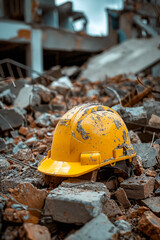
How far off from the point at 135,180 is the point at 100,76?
22.5 ft

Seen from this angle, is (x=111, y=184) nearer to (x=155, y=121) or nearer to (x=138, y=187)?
(x=138, y=187)

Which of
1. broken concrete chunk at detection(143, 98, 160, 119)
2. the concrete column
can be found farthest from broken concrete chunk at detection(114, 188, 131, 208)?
the concrete column

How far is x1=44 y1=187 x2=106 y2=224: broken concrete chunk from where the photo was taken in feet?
5.77

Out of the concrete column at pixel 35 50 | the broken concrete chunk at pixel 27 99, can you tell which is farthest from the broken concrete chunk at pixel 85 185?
the concrete column at pixel 35 50

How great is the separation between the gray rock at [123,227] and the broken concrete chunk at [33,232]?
1.80 feet

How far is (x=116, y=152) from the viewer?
7.60ft

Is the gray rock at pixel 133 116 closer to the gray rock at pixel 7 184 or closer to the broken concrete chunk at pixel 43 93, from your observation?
the gray rock at pixel 7 184

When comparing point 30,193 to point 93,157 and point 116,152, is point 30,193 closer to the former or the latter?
point 93,157

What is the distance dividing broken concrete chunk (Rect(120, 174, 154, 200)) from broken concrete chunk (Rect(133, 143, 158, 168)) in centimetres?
42

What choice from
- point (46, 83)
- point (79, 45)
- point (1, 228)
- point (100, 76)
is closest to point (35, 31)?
point (79, 45)

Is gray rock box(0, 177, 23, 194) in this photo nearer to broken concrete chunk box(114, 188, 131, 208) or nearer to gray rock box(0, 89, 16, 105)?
broken concrete chunk box(114, 188, 131, 208)

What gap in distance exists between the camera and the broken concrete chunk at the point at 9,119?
3924 mm

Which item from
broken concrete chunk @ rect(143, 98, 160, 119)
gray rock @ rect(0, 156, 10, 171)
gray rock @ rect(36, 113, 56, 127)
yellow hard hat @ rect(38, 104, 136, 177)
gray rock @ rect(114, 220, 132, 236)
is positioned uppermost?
yellow hard hat @ rect(38, 104, 136, 177)

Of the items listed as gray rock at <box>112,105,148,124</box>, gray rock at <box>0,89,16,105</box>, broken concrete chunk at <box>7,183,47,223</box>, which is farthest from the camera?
gray rock at <box>0,89,16,105</box>
